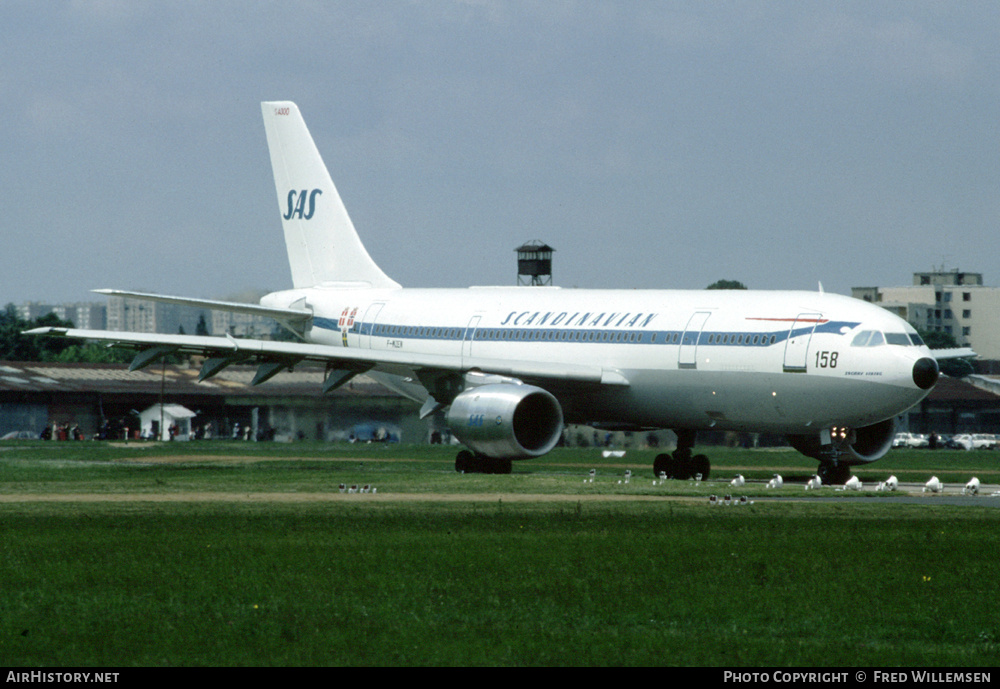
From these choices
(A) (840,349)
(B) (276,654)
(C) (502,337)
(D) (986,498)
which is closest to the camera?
(B) (276,654)

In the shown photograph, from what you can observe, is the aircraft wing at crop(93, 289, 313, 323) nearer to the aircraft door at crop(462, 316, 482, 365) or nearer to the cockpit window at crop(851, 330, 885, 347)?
the aircraft door at crop(462, 316, 482, 365)

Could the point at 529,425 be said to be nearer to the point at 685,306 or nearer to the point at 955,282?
the point at 685,306

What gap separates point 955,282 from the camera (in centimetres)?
18188

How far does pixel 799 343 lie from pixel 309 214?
20457mm

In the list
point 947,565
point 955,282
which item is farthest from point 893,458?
point 955,282

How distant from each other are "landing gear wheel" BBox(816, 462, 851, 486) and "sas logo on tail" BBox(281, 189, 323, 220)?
2003 centimetres

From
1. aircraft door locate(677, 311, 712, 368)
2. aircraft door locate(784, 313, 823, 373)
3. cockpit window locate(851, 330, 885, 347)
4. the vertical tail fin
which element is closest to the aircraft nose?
cockpit window locate(851, 330, 885, 347)

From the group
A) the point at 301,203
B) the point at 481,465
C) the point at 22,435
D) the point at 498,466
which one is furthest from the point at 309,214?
the point at 22,435

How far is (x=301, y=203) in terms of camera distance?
49.3m

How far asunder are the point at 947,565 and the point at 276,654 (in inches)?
345

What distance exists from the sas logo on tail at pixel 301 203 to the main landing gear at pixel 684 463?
15.9 m

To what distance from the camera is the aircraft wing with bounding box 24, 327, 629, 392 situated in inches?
1464

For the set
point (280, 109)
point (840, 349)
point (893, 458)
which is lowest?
point (893, 458)

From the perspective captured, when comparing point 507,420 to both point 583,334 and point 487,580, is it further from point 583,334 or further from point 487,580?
point 487,580
